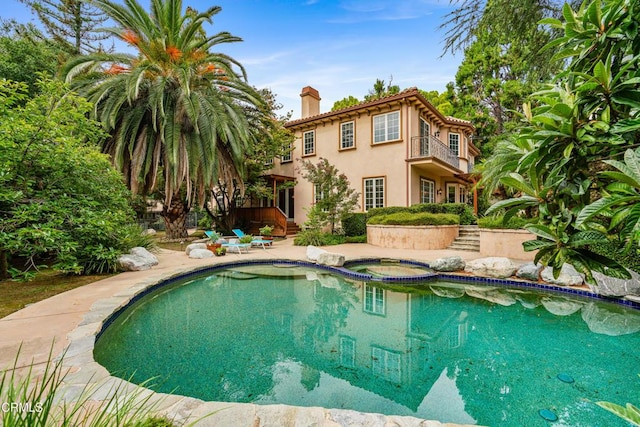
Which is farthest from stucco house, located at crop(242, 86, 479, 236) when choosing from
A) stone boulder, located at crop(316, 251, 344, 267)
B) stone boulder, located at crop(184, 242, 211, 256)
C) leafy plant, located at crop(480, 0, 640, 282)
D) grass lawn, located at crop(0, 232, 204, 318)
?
leafy plant, located at crop(480, 0, 640, 282)

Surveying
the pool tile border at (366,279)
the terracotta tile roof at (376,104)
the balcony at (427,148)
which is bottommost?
the pool tile border at (366,279)

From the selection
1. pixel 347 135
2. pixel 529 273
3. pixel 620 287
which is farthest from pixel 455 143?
pixel 620 287

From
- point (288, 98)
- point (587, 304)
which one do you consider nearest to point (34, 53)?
point (288, 98)

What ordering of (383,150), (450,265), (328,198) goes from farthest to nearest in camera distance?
(383,150), (328,198), (450,265)

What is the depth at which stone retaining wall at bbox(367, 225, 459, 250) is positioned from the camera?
12.1m

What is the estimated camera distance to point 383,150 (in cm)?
1537

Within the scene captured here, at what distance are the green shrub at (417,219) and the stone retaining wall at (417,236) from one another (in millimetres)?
151

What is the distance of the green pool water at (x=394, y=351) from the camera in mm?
3186

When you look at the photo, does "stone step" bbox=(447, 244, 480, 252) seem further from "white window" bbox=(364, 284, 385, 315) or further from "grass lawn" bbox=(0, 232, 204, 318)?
"grass lawn" bbox=(0, 232, 204, 318)

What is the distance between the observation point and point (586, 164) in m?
1.38

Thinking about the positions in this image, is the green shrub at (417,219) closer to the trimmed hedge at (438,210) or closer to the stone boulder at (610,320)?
the trimmed hedge at (438,210)

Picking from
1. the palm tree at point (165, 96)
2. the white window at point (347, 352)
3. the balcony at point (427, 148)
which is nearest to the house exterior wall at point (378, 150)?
the balcony at point (427, 148)

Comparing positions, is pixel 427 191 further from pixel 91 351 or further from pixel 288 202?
pixel 91 351

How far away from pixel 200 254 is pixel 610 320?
10544 mm
